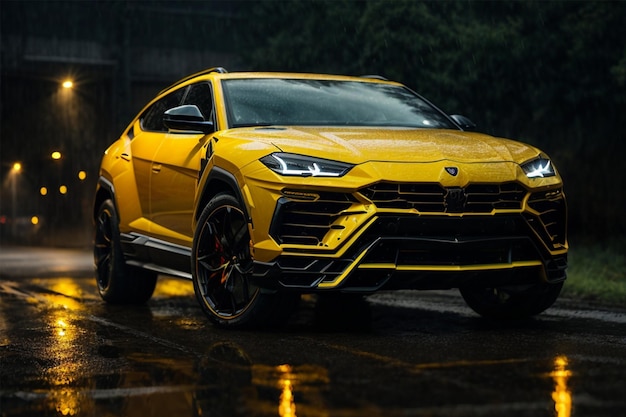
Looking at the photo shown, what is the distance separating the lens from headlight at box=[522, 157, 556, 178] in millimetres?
7375

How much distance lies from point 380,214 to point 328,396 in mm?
2053

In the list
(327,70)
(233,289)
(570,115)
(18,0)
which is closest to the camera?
(233,289)

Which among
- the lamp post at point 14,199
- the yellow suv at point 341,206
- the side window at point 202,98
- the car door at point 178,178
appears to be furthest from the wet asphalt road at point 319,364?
the lamp post at point 14,199

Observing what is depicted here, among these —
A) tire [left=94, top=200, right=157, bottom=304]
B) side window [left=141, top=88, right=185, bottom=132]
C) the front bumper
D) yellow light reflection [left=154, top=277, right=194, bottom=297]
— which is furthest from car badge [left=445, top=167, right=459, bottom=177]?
yellow light reflection [left=154, top=277, right=194, bottom=297]

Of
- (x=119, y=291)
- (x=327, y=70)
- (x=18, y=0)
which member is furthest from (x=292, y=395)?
(x=18, y=0)

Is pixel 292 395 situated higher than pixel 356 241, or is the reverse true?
pixel 356 241

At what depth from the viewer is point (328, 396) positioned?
195 inches

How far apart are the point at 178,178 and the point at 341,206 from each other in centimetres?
196

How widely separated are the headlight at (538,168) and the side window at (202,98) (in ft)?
7.54

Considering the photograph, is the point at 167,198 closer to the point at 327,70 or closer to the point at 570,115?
the point at 570,115

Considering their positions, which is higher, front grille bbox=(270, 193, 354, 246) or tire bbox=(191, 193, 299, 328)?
front grille bbox=(270, 193, 354, 246)

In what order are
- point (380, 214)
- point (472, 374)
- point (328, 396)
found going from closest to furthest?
point (328, 396) < point (472, 374) < point (380, 214)

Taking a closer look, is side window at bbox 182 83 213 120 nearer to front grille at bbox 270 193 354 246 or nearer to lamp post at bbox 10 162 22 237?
front grille at bbox 270 193 354 246

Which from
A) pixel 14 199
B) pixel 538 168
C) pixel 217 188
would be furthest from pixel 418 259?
pixel 14 199
